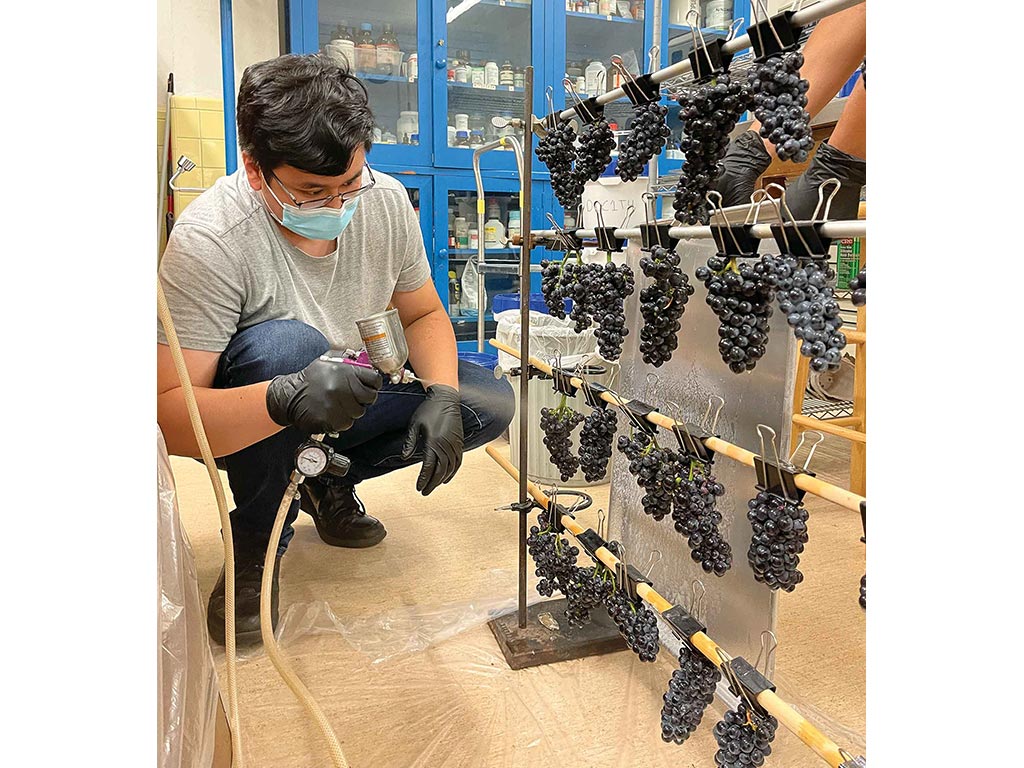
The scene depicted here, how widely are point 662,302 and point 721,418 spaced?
25 cm

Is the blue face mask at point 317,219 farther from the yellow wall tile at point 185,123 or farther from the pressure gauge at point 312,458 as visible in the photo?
the yellow wall tile at point 185,123

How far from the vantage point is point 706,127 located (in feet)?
3.23

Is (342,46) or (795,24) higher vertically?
(342,46)

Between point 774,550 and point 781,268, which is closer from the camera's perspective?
point 781,268

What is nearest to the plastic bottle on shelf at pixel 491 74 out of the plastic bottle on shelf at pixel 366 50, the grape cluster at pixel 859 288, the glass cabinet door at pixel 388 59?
the glass cabinet door at pixel 388 59

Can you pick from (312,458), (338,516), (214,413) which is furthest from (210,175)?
(312,458)

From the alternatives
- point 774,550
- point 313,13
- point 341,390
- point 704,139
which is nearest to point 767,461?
point 774,550

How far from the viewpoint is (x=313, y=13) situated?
10.8 ft

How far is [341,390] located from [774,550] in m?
0.61

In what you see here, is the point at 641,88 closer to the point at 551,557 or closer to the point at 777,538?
the point at 777,538

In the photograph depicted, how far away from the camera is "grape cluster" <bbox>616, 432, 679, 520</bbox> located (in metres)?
1.15
